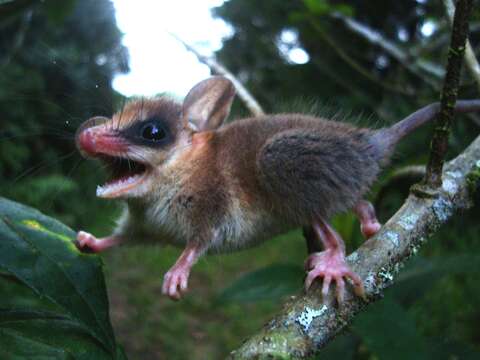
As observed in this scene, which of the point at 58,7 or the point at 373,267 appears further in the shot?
the point at 58,7

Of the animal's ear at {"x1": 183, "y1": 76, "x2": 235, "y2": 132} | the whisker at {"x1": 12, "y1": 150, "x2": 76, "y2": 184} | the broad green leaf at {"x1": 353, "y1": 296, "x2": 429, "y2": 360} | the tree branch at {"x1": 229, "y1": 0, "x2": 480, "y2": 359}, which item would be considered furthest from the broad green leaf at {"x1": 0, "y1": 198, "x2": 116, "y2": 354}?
the broad green leaf at {"x1": 353, "y1": 296, "x2": 429, "y2": 360}

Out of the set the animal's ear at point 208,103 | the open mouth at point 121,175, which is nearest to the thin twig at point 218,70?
the animal's ear at point 208,103

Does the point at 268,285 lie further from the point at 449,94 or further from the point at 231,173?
the point at 449,94

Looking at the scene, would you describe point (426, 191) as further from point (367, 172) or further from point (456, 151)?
point (456, 151)

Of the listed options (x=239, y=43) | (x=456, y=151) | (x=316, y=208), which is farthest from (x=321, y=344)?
(x=239, y=43)

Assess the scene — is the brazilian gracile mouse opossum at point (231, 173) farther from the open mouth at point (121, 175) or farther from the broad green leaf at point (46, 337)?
the broad green leaf at point (46, 337)

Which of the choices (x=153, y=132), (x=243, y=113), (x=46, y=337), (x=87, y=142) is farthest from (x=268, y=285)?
(x=46, y=337)
